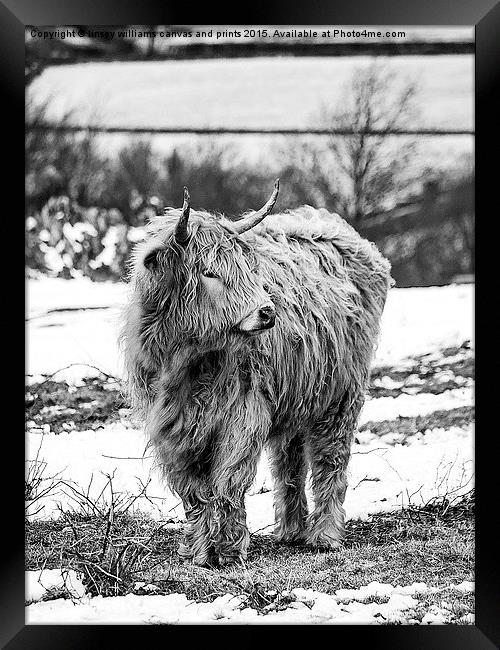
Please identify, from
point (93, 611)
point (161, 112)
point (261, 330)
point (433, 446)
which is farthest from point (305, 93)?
point (93, 611)

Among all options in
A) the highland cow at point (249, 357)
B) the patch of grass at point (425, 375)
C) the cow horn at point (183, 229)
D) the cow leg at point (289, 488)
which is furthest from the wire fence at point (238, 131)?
the cow leg at point (289, 488)

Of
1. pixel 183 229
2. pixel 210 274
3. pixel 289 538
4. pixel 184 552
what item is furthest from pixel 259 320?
pixel 289 538

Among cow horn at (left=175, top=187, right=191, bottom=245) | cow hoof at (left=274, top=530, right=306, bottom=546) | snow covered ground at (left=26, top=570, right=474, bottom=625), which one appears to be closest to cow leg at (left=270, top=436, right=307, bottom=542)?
cow hoof at (left=274, top=530, right=306, bottom=546)

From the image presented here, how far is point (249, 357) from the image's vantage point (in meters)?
5.98

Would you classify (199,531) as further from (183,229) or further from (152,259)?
(183,229)

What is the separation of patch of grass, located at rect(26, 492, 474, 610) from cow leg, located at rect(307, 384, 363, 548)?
0.27m

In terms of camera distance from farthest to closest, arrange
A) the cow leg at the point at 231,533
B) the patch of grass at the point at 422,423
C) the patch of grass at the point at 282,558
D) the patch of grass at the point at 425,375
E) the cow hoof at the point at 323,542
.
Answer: the cow hoof at the point at 323,542, the patch of grass at the point at 425,375, the patch of grass at the point at 422,423, the cow leg at the point at 231,533, the patch of grass at the point at 282,558

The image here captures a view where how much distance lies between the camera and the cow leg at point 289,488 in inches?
258

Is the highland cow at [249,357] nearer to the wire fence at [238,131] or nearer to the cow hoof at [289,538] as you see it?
the cow hoof at [289,538]

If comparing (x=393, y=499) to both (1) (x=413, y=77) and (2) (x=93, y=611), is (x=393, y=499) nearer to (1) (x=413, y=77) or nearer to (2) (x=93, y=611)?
(2) (x=93, y=611)

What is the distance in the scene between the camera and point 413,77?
20.3ft

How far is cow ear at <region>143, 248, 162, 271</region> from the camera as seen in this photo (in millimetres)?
5730
